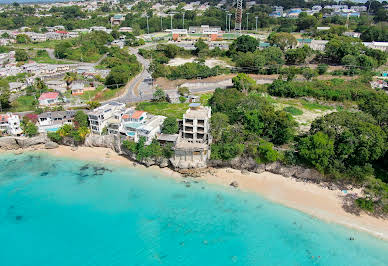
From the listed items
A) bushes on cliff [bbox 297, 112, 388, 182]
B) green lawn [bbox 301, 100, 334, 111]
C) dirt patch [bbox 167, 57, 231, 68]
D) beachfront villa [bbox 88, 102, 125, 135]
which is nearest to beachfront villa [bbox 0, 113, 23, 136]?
beachfront villa [bbox 88, 102, 125, 135]

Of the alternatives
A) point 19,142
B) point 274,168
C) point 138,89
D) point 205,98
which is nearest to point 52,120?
point 19,142

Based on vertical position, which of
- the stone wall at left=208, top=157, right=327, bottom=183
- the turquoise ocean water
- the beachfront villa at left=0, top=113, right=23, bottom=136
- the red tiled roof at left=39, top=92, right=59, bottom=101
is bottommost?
the turquoise ocean water

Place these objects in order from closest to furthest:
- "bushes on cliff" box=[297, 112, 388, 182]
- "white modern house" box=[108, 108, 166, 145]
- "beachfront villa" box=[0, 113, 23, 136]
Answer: "bushes on cliff" box=[297, 112, 388, 182] < "white modern house" box=[108, 108, 166, 145] < "beachfront villa" box=[0, 113, 23, 136]

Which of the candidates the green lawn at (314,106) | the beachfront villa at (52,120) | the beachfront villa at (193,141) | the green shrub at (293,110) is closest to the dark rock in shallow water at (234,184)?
the beachfront villa at (193,141)

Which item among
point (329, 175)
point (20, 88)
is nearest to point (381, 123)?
point (329, 175)

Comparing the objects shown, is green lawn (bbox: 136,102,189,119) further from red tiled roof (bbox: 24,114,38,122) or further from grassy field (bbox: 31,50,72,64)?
grassy field (bbox: 31,50,72,64)

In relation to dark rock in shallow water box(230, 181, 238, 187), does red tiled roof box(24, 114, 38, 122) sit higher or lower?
higher

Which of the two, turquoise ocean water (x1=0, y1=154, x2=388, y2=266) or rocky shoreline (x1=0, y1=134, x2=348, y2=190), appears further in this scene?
rocky shoreline (x1=0, y1=134, x2=348, y2=190)
